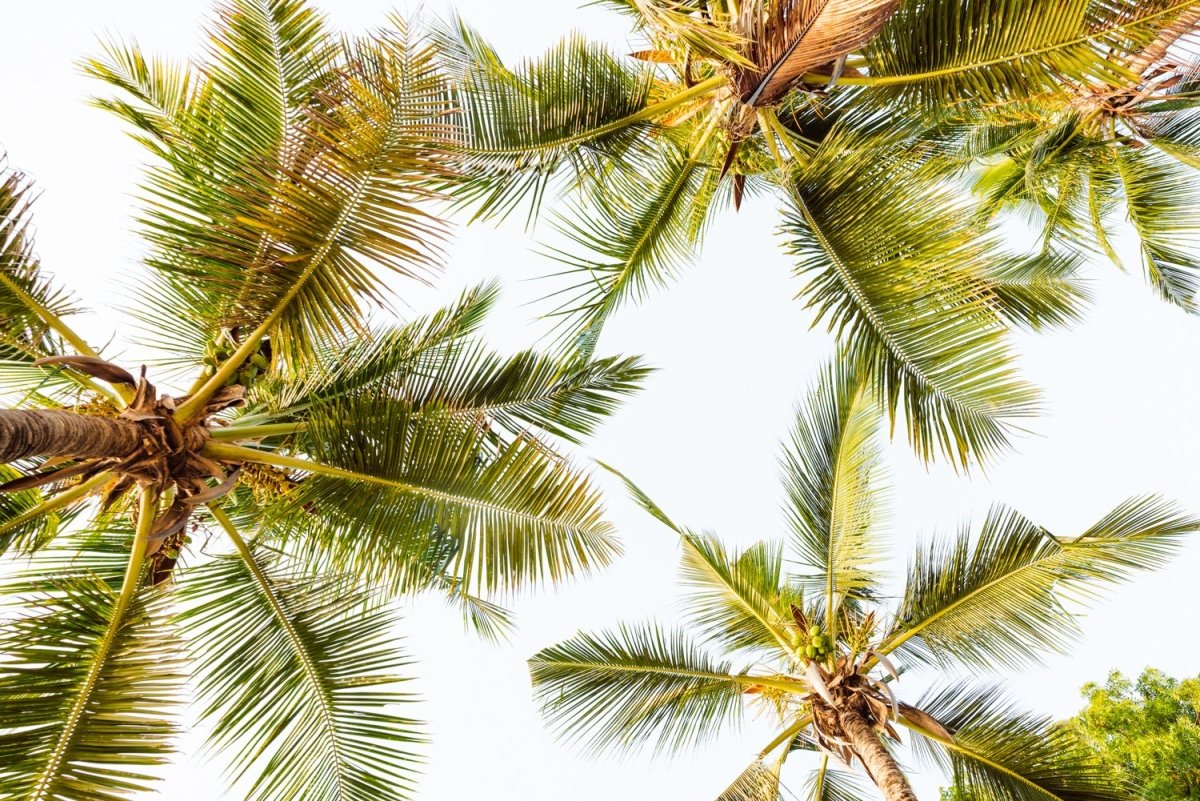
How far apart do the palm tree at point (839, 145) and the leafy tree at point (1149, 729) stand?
4.15 m

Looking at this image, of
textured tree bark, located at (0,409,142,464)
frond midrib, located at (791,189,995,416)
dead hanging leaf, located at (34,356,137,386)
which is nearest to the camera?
textured tree bark, located at (0,409,142,464)

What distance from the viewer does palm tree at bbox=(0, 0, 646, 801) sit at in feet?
11.0

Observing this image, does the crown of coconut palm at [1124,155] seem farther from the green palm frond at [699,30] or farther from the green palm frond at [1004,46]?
the green palm frond at [699,30]

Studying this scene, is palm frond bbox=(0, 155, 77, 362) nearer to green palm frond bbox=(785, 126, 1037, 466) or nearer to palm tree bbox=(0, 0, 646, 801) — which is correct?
palm tree bbox=(0, 0, 646, 801)

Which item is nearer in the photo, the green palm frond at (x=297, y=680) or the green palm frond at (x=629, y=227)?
the green palm frond at (x=297, y=680)

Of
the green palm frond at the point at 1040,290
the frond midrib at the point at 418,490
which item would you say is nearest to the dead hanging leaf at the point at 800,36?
the green palm frond at the point at 1040,290

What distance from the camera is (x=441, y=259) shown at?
355 cm

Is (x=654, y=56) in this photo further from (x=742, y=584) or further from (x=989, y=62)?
(x=742, y=584)

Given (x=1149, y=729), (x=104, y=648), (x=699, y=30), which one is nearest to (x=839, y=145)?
(x=699, y=30)

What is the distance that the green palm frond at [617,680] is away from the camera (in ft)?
19.6

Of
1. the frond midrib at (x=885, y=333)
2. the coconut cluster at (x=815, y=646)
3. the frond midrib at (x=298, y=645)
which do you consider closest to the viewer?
the frond midrib at (x=298, y=645)

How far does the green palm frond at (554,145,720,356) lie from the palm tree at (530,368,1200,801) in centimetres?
172

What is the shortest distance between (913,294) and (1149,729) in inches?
254

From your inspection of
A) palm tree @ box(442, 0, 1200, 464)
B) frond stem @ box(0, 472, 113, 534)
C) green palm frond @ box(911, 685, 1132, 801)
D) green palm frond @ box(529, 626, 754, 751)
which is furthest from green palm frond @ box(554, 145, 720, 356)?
green palm frond @ box(911, 685, 1132, 801)
